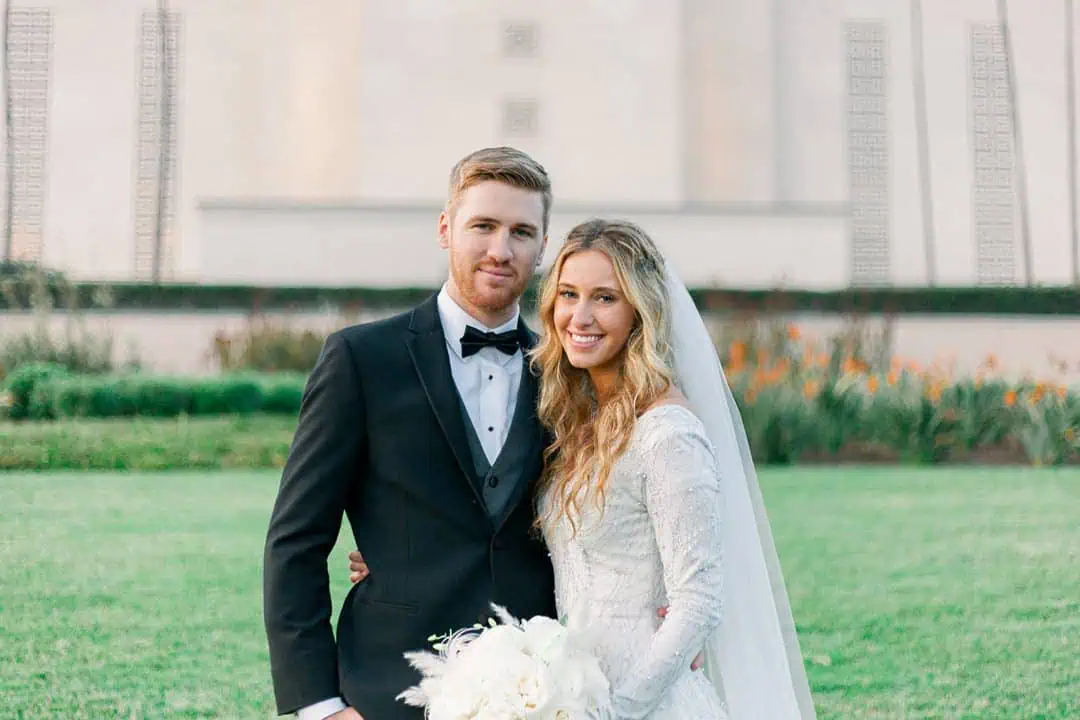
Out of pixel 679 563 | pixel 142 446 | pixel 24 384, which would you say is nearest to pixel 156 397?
pixel 24 384

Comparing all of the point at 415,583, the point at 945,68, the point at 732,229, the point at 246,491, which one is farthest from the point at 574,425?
the point at 945,68

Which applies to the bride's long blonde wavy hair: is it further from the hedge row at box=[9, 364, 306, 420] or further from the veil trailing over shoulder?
the hedge row at box=[9, 364, 306, 420]

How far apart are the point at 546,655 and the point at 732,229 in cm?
2180

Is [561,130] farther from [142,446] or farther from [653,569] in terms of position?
[653,569]

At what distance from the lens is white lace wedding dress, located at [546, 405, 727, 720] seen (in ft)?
8.71

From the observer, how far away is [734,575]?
310cm

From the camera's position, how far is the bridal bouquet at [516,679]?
2.33 meters

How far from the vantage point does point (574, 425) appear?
9.48 feet

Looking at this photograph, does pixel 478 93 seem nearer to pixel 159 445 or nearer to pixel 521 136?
pixel 521 136

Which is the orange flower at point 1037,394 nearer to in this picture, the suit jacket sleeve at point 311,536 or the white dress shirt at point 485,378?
the white dress shirt at point 485,378

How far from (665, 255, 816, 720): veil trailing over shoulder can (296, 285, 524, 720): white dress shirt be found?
41 centimetres

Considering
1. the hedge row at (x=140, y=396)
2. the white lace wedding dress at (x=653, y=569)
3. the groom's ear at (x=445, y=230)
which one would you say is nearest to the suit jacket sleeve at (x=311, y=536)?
the groom's ear at (x=445, y=230)

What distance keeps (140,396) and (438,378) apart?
12.5 metres

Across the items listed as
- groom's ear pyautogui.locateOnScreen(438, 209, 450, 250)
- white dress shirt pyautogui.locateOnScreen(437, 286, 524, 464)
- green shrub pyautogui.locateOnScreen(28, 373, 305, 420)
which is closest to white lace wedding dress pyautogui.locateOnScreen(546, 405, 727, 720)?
white dress shirt pyautogui.locateOnScreen(437, 286, 524, 464)
